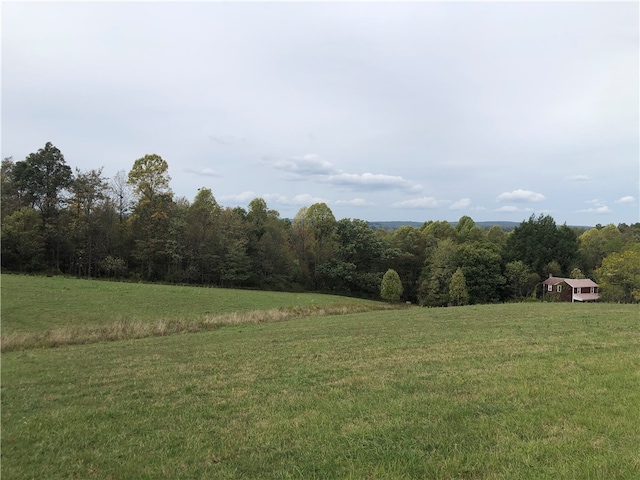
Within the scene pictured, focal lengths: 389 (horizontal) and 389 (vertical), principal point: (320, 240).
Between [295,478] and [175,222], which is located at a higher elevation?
[175,222]

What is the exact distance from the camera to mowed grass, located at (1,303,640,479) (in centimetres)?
426

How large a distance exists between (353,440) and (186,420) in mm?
2722

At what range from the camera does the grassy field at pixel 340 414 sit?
Answer: 14.0 ft

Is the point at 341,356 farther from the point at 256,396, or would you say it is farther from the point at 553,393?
Result: the point at 553,393

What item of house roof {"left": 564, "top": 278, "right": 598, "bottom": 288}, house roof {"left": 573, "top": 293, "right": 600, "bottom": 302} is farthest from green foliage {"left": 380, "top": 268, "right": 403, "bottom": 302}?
house roof {"left": 573, "top": 293, "right": 600, "bottom": 302}

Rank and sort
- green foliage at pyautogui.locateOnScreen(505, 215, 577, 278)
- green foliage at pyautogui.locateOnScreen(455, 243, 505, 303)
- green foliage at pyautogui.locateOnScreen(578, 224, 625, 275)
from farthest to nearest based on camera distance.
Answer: green foliage at pyautogui.locateOnScreen(578, 224, 625, 275) → green foliage at pyautogui.locateOnScreen(505, 215, 577, 278) → green foliage at pyautogui.locateOnScreen(455, 243, 505, 303)

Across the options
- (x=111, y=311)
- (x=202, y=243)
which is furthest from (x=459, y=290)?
(x=111, y=311)

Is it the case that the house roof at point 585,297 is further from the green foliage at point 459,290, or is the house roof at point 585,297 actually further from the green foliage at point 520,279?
the green foliage at point 459,290

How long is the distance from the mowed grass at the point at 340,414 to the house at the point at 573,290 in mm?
52193

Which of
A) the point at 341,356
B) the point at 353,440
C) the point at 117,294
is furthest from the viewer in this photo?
the point at 117,294

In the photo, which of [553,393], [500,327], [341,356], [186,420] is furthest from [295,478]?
[500,327]

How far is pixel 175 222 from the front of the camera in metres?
49.4

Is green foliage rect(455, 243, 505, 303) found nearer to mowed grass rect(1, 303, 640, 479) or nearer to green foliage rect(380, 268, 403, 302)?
green foliage rect(380, 268, 403, 302)

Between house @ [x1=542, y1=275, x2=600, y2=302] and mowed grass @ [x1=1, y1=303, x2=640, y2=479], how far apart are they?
171ft
